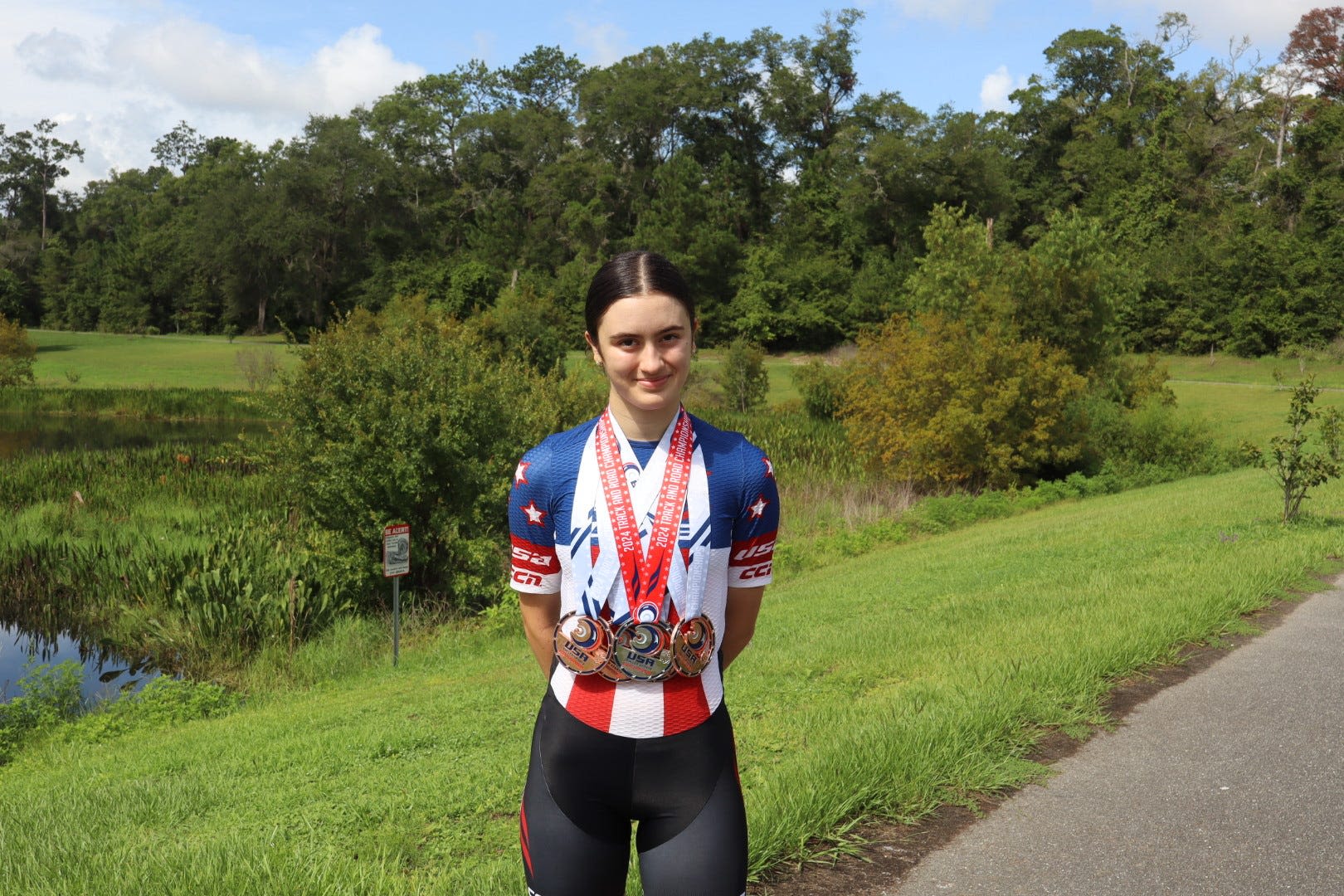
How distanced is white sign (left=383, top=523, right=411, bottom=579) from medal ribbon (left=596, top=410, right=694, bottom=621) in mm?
9330

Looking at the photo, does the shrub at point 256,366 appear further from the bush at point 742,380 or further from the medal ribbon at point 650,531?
the medal ribbon at point 650,531

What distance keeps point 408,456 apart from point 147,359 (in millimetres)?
59572

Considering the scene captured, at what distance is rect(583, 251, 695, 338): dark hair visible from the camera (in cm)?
251

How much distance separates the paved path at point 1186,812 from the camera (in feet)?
12.9

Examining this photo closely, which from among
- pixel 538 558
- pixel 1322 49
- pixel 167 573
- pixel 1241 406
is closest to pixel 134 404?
pixel 167 573

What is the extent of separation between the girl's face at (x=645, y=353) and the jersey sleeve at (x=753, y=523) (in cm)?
24

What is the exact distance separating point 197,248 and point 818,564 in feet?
256

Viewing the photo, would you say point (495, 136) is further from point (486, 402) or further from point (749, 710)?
point (749, 710)

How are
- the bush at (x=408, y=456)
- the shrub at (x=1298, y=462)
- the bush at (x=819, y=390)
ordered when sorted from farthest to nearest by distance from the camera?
the bush at (x=819, y=390), the bush at (x=408, y=456), the shrub at (x=1298, y=462)

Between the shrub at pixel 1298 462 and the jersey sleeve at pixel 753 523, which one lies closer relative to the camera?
the jersey sleeve at pixel 753 523

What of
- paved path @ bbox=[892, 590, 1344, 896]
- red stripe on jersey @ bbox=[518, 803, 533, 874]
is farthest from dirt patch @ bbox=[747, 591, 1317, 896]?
red stripe on jersey @ bbox=[518, 803, 533, 874]

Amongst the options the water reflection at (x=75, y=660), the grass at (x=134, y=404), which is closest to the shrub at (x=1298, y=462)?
the water reflection at (x=75, y=660)

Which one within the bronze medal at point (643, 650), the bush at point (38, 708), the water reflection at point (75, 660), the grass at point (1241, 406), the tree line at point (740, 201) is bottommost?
the water reflection at point (75, 660)

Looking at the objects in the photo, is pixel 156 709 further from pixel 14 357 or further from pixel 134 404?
pixel 14 357
